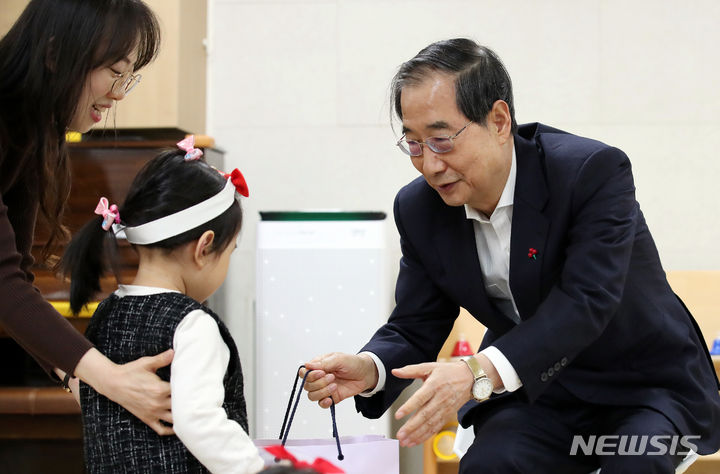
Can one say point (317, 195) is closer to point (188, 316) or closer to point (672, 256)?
point (672, 256)

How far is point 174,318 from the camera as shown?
58.9 inches

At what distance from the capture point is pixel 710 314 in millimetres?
3225

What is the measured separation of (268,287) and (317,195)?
652 mm

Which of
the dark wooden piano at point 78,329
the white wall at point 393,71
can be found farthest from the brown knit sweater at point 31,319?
the white wall at point 393,71

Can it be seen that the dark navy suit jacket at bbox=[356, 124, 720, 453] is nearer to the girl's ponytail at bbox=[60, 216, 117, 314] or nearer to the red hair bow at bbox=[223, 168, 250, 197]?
the red hair bow at bbox=[223, 168, 250, 197]

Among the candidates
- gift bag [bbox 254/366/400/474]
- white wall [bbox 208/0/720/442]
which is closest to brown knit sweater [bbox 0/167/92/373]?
gift bag [bbox 254/366/400/474]

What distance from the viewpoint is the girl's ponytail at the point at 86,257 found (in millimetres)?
1640

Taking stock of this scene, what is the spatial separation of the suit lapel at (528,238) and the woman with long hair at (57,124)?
2.42 feet

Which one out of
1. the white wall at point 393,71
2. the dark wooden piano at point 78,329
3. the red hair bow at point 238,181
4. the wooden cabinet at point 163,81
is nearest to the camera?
the red hair bow at point 238,181

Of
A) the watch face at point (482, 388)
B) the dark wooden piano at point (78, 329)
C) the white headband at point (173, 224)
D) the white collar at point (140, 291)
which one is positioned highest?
the white headband at point (173, 224)

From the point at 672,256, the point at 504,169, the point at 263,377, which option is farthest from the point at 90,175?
the point at 672,256

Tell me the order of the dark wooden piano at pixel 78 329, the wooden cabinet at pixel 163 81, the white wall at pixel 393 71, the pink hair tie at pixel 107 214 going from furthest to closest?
the white wall at pixel 393 71, the wooden cabinet at pixel 163 81, the dark wooden piano at pixel 78 329, the pink hair tie at pixel 107 214

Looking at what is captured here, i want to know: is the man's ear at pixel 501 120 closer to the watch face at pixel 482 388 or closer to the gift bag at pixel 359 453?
the watch face at pixel 482 388

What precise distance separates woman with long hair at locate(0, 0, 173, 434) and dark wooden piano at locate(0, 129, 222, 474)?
4.46 feet
